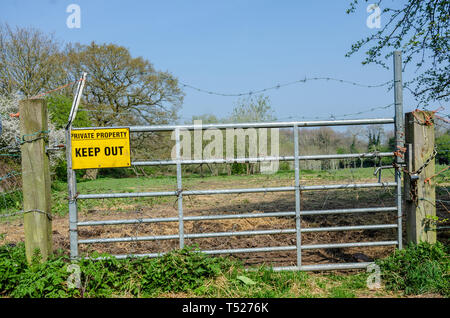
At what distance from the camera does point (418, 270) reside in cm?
421

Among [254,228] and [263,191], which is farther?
[254,228]

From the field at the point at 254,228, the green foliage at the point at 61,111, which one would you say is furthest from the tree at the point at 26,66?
the field at the point at 254,228

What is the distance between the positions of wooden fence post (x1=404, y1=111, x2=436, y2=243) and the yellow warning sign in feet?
12.7

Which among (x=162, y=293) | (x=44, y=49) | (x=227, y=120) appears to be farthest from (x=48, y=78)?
(x=162, y=293)

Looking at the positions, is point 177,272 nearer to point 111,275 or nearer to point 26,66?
point 111,275

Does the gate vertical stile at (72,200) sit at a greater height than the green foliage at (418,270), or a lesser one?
greater

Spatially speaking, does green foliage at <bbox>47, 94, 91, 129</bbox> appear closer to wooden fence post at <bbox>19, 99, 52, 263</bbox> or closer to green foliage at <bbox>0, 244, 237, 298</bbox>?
wooden fence post at <bbox>19, 99, 52, 263</bbox>

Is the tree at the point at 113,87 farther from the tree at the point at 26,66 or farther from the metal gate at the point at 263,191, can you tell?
the metal gate at the point at 263,191

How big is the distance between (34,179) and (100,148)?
92 centimetres

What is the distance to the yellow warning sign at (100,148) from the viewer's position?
4.47 m

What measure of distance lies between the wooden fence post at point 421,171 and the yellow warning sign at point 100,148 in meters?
3.89

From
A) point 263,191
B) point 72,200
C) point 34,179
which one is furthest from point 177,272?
point 34,179
